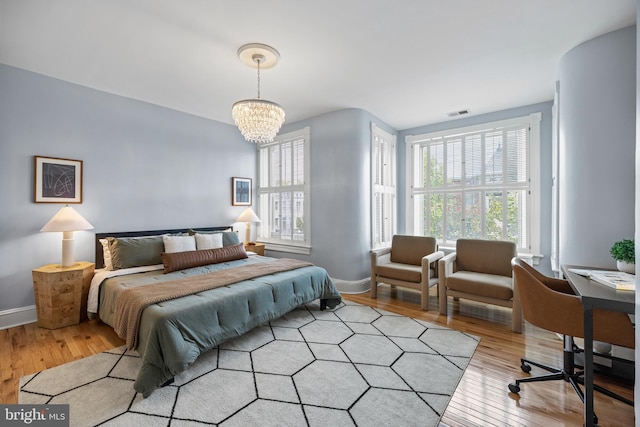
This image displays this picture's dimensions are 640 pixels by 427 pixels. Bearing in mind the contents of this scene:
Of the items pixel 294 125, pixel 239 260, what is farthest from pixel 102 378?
pixel 294 125

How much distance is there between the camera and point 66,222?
9.74 feet

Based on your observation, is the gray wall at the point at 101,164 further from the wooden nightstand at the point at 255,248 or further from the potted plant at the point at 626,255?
the potted plant at the point at 626,255

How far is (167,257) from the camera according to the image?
10.7 ft

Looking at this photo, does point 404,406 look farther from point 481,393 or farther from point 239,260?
point 239,260

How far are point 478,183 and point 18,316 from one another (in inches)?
240

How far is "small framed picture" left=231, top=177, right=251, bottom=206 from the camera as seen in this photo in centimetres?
505

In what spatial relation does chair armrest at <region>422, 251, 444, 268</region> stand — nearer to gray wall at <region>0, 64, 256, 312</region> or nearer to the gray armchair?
the gray armchair

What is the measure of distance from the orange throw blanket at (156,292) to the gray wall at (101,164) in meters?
1.57

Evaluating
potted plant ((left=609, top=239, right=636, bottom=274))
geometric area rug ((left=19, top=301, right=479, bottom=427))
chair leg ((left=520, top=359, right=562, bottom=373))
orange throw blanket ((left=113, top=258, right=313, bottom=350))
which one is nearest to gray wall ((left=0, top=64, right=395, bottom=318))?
orange throw blanket ((left=113, top=258, right=313, bottom=350))

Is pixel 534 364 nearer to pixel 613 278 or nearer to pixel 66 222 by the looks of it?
pixel 613 278

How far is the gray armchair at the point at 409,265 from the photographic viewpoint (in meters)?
3.60

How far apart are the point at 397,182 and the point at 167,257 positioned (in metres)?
3.91

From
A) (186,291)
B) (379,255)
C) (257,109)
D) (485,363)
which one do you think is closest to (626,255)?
(485,363)

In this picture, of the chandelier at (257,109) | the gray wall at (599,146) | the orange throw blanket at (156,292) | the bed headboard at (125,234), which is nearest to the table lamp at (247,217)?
the bed headboard at (125,234)
